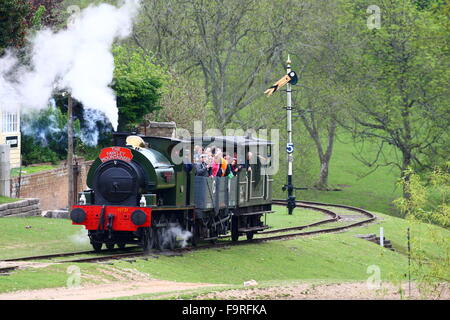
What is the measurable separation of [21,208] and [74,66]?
7.12m

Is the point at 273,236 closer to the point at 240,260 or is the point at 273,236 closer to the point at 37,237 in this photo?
the point at 240,260

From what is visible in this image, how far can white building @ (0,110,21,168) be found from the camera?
37.6m

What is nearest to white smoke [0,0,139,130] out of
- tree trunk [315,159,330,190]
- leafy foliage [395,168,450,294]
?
leafy foliage [395,168,450,294]

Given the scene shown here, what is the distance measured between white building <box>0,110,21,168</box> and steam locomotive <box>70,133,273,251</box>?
14.0 m

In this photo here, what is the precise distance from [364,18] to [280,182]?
12312 mm

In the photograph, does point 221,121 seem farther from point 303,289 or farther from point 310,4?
point 303,289

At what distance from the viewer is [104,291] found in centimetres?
1739

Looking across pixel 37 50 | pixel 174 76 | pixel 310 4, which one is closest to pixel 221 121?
pixel 174 76

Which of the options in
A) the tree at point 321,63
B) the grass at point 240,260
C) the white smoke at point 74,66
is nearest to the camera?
the grass at point 240,260

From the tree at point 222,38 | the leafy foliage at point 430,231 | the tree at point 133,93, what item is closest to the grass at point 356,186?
the tree at point 222,38

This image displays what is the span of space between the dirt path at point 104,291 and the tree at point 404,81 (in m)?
37.9

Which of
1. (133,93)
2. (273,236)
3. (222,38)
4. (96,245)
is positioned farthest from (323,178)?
(96,245)

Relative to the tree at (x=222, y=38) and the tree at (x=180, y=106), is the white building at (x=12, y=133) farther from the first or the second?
the tree at (x=222, y=38)

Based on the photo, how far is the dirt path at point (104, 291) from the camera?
16172 millimetres
